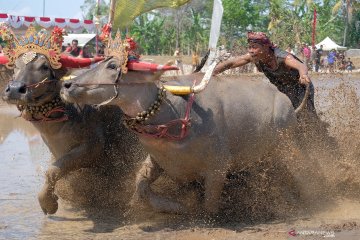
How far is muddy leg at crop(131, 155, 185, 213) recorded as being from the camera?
6.61 m

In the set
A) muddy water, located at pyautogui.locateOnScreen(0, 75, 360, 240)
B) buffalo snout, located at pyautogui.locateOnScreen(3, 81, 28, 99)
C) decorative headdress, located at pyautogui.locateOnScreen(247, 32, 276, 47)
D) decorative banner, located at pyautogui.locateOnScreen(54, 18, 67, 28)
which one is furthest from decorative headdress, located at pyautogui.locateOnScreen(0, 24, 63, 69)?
decorative banner, located at pyautogui.locateOnScreen(54, 18, 67, 28)

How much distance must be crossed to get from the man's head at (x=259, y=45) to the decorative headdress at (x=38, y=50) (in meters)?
1.64

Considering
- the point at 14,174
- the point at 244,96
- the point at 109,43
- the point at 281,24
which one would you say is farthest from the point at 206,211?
the point at 281,24

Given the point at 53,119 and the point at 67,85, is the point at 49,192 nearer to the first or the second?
the point at 53,119

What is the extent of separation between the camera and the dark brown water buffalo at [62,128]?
6.73 metres

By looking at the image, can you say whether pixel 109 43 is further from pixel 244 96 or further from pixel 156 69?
pixel 244 96

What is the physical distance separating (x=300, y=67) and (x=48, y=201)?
2.90m

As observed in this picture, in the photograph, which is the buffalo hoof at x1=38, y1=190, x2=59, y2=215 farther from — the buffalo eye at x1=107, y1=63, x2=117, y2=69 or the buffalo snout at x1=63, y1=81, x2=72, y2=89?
the buffalo eye at x1=107, y1=63, x2=117, y2=69

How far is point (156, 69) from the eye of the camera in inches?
238

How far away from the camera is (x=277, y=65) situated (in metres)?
7.51

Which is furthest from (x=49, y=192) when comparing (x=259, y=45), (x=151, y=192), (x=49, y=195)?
(x=259, y=45)

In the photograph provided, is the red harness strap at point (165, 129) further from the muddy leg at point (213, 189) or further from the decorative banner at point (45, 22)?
the decorative banner at point (45, 22)

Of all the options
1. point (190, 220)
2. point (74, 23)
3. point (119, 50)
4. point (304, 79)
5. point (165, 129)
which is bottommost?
point (190, 220)

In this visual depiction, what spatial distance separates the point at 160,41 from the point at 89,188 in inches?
1932
